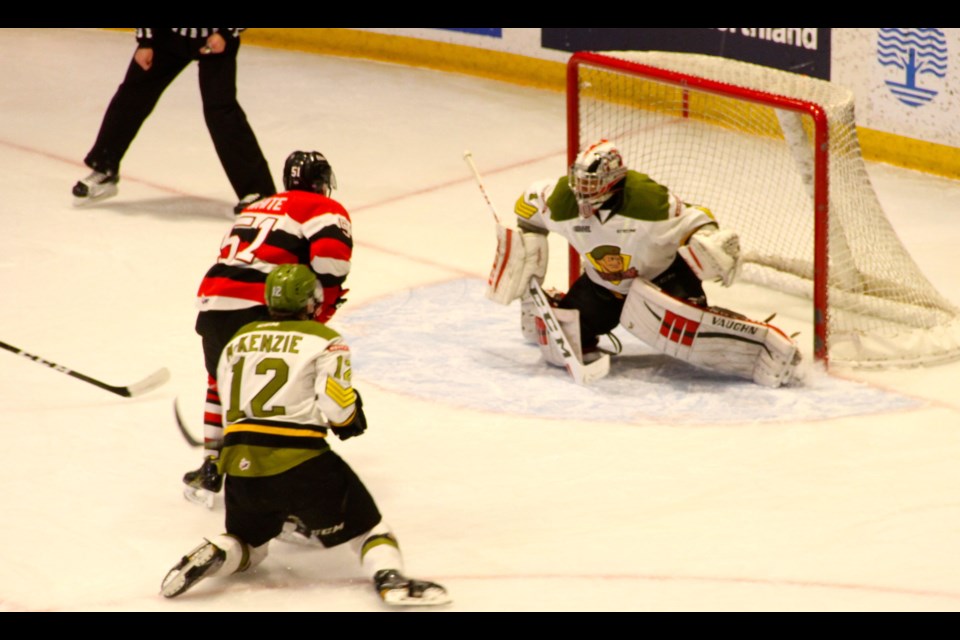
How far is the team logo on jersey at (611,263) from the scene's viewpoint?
5.10m

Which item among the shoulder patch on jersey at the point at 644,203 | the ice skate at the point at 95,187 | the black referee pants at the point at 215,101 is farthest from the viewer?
the ice skate at the point at 95,187

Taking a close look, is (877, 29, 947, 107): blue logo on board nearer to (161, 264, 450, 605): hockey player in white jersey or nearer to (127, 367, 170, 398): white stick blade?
(127, 367, 170, 398): white stick blade

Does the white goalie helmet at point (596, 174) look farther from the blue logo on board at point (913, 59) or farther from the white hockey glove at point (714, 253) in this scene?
the blue logo on board at point (913, 59)

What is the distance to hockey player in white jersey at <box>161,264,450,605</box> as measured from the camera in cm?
378

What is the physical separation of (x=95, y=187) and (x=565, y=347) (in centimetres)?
277

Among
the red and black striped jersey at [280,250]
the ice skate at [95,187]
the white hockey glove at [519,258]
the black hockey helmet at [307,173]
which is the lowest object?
the ice skate at [95,187]

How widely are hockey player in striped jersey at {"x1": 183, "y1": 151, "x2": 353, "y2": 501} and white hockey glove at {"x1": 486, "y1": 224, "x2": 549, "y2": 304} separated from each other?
3.15ft

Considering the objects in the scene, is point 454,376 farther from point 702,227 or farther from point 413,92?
point 413,92

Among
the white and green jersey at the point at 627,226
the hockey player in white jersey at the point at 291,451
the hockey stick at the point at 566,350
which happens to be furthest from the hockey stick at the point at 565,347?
the hockey player in white jersey at the point at 291,451

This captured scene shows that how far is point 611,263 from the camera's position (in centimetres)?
512

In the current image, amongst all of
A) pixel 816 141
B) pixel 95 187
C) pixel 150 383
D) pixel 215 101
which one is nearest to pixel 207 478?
pixel 150 383

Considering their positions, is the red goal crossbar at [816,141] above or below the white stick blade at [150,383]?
above

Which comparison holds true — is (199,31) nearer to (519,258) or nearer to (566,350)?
(519,258)

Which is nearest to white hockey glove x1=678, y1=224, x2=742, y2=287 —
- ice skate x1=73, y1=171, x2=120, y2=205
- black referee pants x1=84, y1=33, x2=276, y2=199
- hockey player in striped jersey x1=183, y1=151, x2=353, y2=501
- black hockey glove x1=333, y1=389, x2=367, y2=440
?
hockey player in striped jersey x1=183, y1=151, x2=353, y2=501
